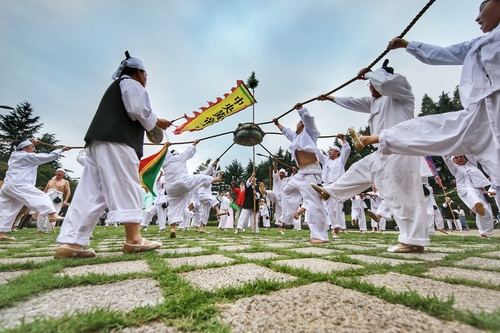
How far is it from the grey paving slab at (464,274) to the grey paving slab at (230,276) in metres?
0.99

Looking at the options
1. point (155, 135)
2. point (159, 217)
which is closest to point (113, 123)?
point (155, 135)

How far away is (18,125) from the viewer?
34.6 meters

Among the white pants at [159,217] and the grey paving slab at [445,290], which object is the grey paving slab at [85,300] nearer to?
the grey paving slab at [445,290]

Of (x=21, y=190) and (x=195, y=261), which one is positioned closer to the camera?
(x=195, y=261)

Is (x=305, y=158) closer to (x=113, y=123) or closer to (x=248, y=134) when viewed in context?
(x=248, y=134)

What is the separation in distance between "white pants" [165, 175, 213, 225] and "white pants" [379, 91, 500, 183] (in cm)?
489

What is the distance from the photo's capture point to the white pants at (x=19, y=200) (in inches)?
216

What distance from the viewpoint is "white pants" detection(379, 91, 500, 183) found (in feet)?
6.07

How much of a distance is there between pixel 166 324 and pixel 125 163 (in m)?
2.05

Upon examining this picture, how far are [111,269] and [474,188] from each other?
797cm

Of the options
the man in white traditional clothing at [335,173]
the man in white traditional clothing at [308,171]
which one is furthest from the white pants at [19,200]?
the man in white traditional clothing at [335,173]

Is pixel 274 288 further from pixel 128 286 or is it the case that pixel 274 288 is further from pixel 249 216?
pixel 249 216

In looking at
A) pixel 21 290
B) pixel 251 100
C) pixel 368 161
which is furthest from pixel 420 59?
pixel 251 100

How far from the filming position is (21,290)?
113 cm
